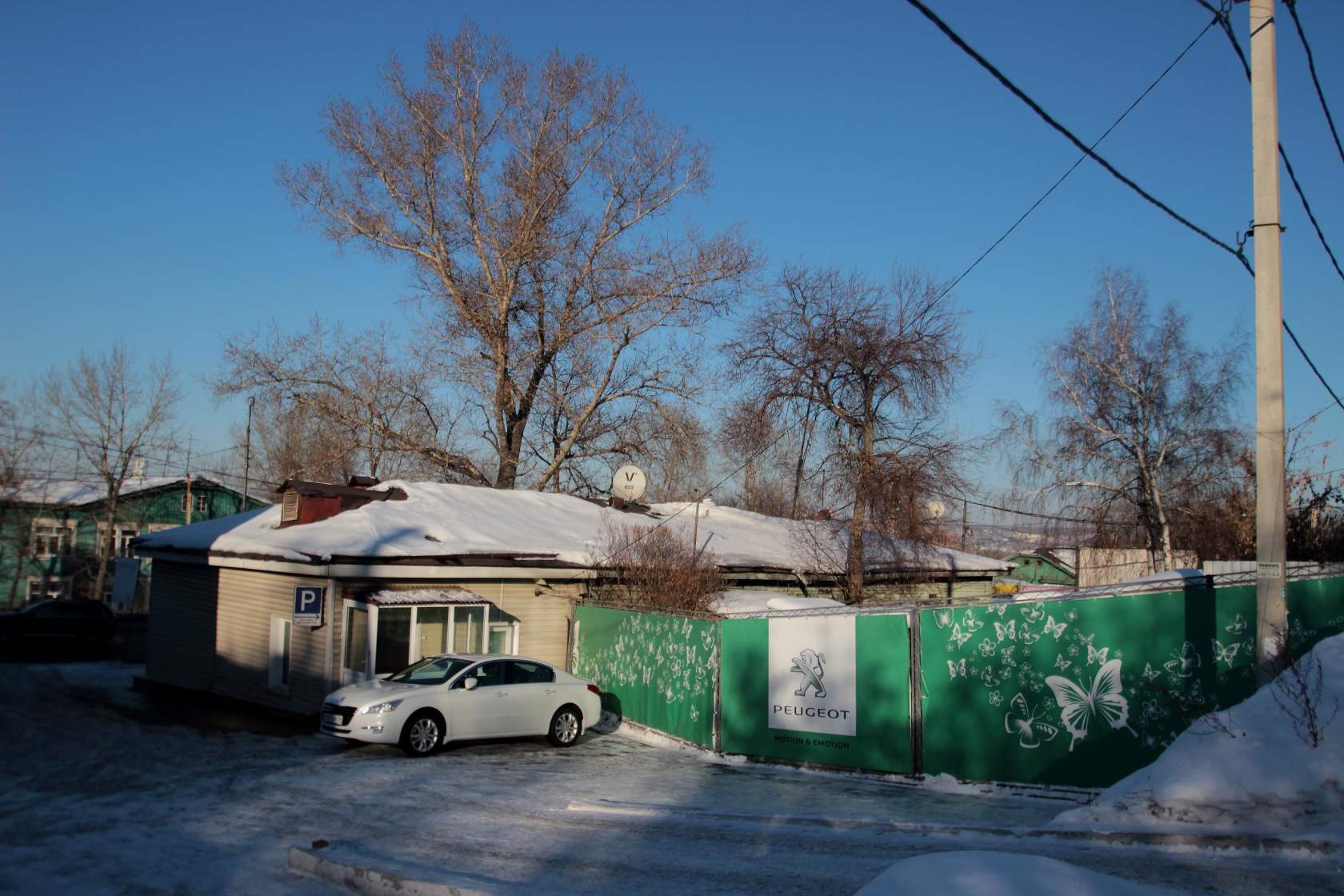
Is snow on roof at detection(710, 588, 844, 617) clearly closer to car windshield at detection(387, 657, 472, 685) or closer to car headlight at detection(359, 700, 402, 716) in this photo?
car windshield at detection(387, 657, 472, 685)

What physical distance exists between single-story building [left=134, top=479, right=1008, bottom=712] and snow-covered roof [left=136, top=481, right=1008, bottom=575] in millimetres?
57

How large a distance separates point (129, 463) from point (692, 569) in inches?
1701

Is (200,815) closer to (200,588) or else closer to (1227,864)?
(1227,864)

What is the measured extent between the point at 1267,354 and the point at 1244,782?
12.8ft

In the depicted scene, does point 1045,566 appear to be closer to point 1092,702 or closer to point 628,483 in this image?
point 628,483

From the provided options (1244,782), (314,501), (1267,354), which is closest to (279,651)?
(314,501)

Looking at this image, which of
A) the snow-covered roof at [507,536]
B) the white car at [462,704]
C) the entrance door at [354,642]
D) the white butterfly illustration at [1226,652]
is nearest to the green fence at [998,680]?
the white butterfly illustration at [1226,652]

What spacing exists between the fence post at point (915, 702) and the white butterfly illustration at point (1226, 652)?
3.49 meters

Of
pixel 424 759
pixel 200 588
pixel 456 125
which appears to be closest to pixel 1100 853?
pixel 424 759

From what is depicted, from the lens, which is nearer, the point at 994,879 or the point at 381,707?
the point at 994,879

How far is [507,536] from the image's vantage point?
22188 mm

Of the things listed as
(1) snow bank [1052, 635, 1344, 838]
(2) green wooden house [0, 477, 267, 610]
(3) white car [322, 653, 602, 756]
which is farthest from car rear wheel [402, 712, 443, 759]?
(2) green wooden house [0, 477, 267, 610]

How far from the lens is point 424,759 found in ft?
48.5

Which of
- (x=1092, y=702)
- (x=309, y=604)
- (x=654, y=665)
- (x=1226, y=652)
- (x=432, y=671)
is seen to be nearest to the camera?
(x=1226, y=652)
